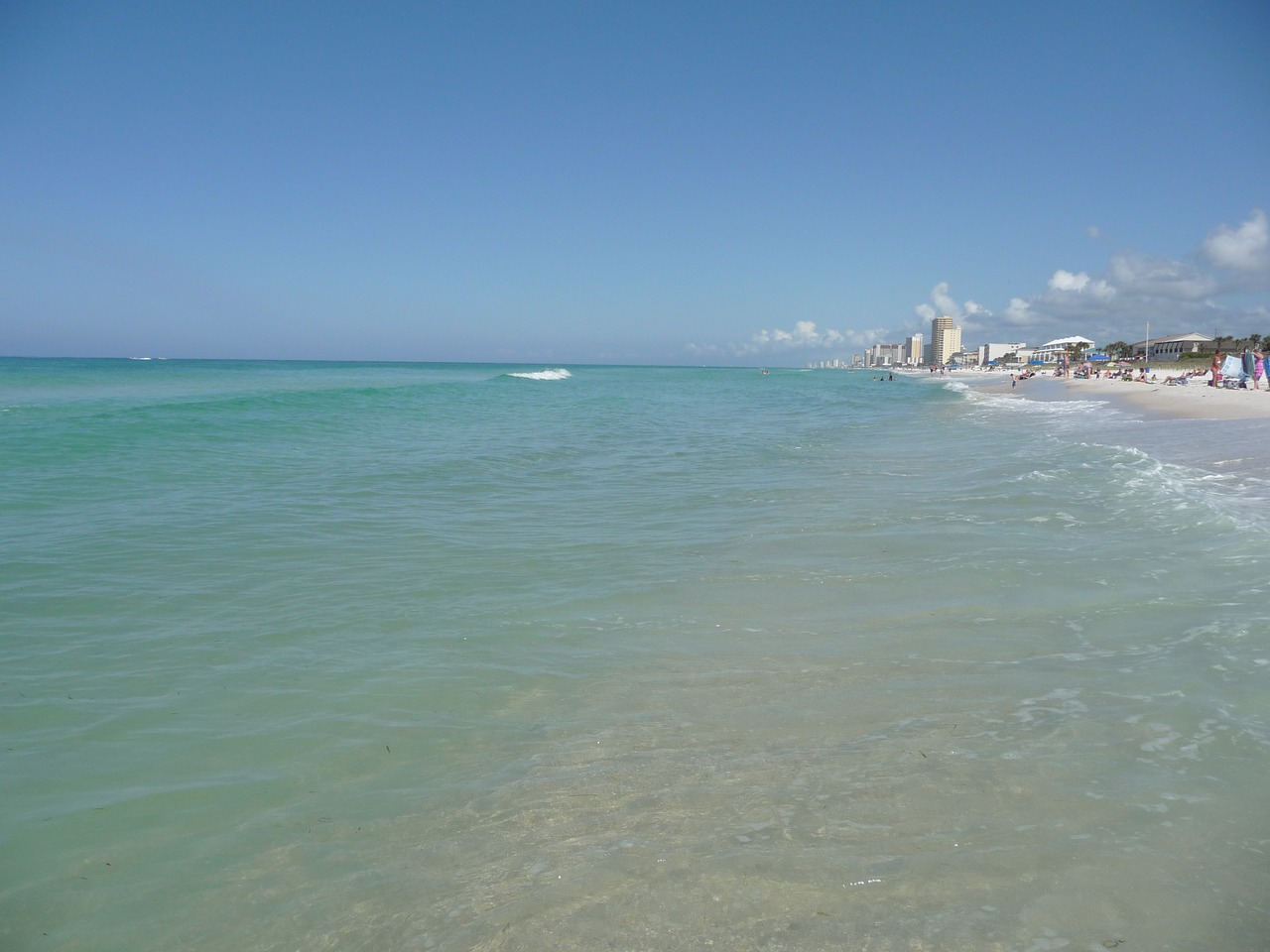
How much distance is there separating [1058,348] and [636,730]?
124 meters

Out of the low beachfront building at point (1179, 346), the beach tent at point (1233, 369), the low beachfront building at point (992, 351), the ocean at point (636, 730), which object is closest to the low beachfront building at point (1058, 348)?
the low beachfront building at point (1179, 346)

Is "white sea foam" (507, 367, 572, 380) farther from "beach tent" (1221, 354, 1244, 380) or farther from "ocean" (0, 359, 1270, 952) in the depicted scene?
"ocean" (0, 359, 1270, 952)

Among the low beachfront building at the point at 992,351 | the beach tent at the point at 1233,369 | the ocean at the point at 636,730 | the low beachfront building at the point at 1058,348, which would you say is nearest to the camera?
the ocean at the point at 636,730

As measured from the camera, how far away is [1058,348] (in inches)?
4316

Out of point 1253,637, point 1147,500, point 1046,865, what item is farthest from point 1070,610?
point 1147,500

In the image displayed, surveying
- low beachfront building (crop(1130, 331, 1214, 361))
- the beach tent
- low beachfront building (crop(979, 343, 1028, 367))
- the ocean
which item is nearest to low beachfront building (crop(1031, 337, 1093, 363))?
low beachfront building (crop(1130, 331, 1214, 361))

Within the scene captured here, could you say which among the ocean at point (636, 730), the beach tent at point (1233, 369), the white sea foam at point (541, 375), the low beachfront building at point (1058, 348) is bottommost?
the ocean at point (636, 730)

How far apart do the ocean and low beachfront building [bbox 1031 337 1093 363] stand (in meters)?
103

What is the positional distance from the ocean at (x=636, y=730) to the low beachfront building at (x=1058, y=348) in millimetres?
102813

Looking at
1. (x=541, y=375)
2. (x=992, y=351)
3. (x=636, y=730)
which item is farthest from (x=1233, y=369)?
(x=992, y=351)

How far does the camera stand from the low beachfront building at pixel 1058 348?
97363 millimetres

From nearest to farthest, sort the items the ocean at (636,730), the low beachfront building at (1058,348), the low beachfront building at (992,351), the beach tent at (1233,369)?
the ocean at (636,730) < the beach tent at (1233,369) < the low beachfront building at (1058,348) < the low beachfront building at (992,351)

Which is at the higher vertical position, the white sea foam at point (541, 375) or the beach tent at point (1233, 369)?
the white sea foam at point (541, 375)

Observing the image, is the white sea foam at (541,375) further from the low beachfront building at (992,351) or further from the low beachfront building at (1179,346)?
the low beachfront building at (992,351)
